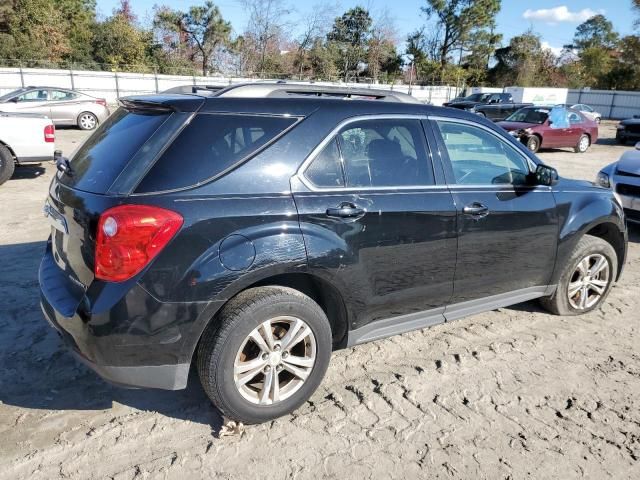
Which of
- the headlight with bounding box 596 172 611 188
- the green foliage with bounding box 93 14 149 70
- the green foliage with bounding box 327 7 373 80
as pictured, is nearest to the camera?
the headlight with bounding box 596 172 611 188

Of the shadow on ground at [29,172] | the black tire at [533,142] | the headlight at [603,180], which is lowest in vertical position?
the shadow on ground at [29,172]

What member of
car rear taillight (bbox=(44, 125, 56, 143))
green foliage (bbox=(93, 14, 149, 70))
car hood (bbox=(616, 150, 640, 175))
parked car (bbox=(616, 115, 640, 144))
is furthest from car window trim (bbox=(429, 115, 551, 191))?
green foliage (bbox=(93, 14, 149, 70))

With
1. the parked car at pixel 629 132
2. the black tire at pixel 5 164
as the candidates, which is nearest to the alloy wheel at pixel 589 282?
the black tire at pixel 5 164

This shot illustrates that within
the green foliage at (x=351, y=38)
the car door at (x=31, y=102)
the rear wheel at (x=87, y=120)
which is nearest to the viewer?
the car door at (x=31, y=102)

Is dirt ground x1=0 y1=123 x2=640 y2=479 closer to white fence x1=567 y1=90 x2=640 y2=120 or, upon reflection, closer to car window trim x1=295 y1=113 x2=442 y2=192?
car window trim x1=295 y1=113 x2=442 y2=192

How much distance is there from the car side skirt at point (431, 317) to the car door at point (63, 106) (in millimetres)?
17412

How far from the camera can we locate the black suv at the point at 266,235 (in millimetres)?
2555

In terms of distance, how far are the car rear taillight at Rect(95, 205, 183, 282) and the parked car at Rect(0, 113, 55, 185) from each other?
797 cm

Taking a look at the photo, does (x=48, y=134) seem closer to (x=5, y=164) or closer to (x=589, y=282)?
(x=5, y=164)

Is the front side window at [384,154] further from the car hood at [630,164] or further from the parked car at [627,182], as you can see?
the car hood at [630,164]

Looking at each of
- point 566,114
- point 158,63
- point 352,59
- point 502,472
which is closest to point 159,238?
point 502,472

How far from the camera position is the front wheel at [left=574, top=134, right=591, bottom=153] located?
1833cm

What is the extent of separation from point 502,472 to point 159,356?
184 cm

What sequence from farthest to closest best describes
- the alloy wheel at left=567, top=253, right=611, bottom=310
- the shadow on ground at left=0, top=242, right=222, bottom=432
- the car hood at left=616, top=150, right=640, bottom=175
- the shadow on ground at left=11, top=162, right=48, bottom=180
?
1. the shadow on ground at left=11, top=162, right=48, bottom=180
2. the car hood at left=616, top=150, right=640, bottom=175
3. the alloy wheel at left=567, top=253, right=611, bottom=310
4. the shadow on ground at left=0, top=242, right=222, bottom=432
